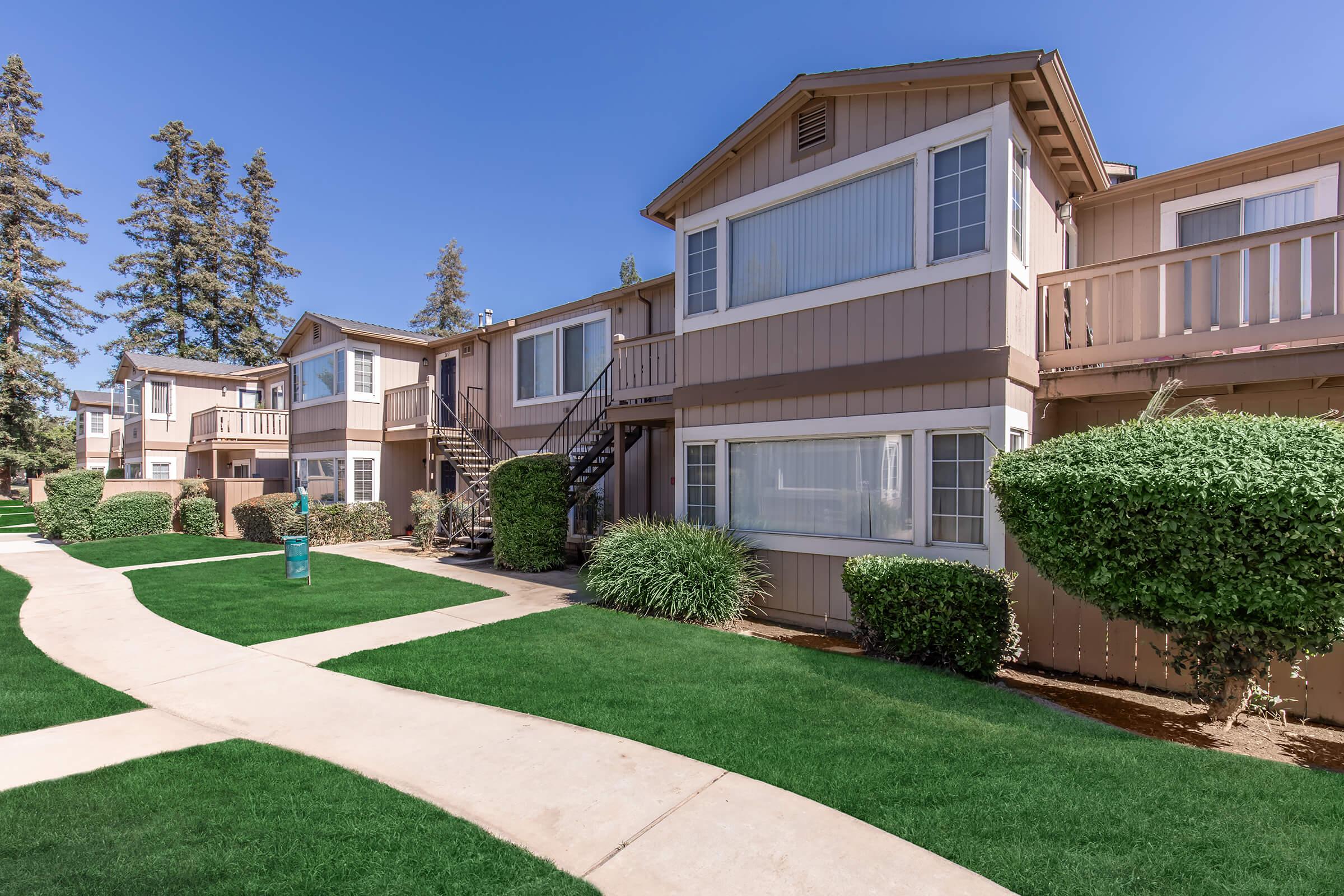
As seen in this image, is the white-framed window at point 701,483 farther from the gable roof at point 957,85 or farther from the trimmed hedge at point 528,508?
the gable roof at point 957,85

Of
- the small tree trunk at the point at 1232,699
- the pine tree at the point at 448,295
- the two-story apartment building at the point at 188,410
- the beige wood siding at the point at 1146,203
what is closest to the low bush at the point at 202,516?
the two-story apartment building at the point at 188,410

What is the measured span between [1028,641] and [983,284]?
372 centimetres

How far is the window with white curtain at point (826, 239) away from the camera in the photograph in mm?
7453

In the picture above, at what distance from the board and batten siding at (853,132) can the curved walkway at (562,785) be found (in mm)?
7064

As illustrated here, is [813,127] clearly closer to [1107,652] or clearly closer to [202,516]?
[1107,652]

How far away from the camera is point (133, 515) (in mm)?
18438

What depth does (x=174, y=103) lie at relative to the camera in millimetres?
35688

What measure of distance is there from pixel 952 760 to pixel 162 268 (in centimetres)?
4561

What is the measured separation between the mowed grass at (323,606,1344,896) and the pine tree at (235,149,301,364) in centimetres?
3879

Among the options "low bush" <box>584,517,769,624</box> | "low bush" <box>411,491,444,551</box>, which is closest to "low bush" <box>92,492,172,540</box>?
"low bush" <box>411,491,444,551</box>

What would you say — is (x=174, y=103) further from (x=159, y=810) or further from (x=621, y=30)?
(x=159, y=810)

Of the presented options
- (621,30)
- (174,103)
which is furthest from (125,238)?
(621,30)

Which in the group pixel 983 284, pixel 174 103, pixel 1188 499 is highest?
pixel 174 103

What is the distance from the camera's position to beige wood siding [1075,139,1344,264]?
761 cm
